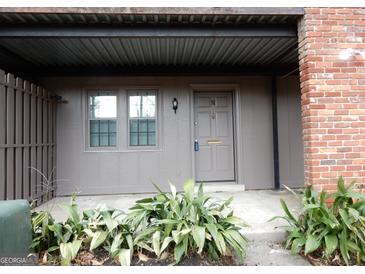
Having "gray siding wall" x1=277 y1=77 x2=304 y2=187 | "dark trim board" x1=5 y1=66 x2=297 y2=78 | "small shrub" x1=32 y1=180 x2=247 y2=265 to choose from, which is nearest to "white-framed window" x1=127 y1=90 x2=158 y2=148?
"dark trim board" x1=5 y1=66 x2=297 y2=78

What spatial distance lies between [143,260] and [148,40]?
10.1 feet

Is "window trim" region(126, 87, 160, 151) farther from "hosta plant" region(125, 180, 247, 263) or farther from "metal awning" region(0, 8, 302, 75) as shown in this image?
"hosta plant" region(125, 180, 247, 263)

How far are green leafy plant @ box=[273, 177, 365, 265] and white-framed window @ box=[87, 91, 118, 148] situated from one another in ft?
13.2

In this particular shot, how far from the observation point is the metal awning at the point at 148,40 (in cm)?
367

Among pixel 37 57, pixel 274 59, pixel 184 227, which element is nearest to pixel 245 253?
pixel 184 227

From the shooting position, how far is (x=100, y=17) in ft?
12.0

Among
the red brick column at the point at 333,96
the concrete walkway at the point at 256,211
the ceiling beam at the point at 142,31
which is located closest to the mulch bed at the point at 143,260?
the concrete walkway at the point at 256,211

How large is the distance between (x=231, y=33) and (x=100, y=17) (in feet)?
5.72

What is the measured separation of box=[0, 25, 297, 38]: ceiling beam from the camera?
3.77 m

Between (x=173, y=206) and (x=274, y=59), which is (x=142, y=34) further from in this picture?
(x=274, y=59)

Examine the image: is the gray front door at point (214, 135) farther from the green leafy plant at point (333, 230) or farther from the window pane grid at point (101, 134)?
the green leafy plant at point (333, 230)

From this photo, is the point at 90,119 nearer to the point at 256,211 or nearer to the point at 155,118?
the point at 155,118

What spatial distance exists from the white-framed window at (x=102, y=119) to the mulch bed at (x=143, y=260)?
10.6 feet

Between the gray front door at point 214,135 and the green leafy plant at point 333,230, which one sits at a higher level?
the gray front door at point 214,135
